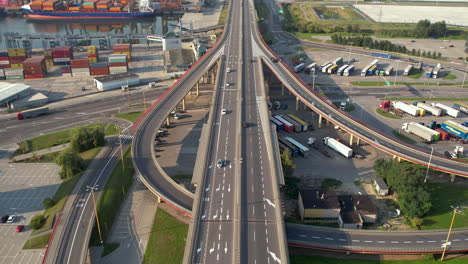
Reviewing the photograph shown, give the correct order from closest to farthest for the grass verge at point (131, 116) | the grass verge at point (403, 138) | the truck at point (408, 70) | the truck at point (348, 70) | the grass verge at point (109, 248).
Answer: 1. the grass verge at point (109, 248)
2. the grass verge at point (403, 138)
3. the grass verge at point (131, 116)
4. the truck at point (408, 70)
5. the truck at point (348, 70)

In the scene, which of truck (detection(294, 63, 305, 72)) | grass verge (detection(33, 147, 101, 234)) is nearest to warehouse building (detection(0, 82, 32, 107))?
grass verge (detection(33, 147, 101, 234))

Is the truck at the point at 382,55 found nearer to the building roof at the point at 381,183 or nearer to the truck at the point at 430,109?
the truck at the point at 430,109


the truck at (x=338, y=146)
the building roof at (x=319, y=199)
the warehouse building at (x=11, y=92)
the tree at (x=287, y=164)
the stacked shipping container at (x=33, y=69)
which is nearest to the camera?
the building roof at (x=319, y=199)

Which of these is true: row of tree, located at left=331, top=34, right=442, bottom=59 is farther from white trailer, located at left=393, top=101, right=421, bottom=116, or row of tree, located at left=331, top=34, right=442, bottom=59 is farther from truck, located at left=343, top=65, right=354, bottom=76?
white trailer, located at left=393, top=101, right=421, bottom=116

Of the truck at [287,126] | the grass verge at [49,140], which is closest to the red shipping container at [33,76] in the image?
the grass verge at [49,140]

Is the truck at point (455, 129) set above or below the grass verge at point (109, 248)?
above

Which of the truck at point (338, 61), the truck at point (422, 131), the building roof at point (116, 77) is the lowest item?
the truck at point (422, 131)

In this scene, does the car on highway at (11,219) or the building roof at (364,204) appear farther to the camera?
the car on highway at (11,219)

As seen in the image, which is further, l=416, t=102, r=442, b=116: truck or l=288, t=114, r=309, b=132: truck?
l=416, t=102, r=442, b=116: truck

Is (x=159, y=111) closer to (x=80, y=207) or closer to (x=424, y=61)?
(x=80, y=207)
